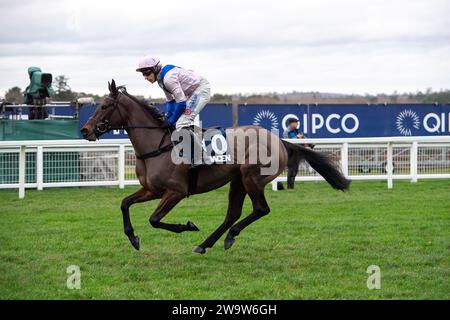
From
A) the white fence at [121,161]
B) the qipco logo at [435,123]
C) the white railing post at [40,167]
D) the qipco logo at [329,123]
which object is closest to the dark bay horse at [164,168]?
the white fence at [121,161]

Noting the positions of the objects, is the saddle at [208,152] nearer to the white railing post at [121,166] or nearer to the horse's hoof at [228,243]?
the horse's hoof at [228,243]

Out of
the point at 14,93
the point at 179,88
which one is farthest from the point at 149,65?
the point at 14,93

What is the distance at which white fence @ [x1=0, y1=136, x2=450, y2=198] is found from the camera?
45.4ft

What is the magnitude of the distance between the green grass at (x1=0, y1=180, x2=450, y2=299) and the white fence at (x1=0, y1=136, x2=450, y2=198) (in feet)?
3.96

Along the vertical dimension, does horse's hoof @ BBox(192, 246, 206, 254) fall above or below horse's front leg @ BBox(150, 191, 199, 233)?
below

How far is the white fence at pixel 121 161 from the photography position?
13844 mm

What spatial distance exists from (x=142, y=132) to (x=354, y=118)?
11.2m

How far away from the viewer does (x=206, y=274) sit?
22.6ft

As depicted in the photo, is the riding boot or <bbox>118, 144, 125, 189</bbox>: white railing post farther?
<bbox>118, 144, 125, 189</bbox>: white railing post

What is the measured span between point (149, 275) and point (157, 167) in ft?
4.68

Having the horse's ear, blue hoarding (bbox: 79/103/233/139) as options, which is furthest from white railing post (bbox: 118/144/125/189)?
the horse's ear

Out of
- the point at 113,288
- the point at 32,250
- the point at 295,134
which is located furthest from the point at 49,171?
the point at 113,288

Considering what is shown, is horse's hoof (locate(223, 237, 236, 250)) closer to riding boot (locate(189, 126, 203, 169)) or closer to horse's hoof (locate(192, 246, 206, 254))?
horse's hoof (locate(192, 246, 206, 254))

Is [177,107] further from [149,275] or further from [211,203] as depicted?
[211,203]
